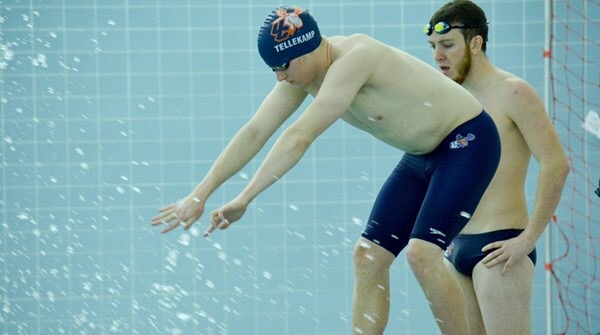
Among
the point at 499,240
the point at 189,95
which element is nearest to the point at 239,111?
the point at 189,95

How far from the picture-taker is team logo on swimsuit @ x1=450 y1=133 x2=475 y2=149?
374cm

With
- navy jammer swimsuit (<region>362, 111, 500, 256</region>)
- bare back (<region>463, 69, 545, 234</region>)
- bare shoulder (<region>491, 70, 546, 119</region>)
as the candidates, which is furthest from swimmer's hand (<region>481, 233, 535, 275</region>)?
bare shoulder (<region>491, 70, 546, 119</region>)

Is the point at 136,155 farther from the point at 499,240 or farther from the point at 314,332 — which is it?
the point at 499,240

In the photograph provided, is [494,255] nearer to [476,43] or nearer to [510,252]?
[510,252]

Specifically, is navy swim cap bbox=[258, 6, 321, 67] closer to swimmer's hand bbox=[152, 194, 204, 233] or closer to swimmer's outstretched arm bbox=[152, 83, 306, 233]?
swimmer's outstretched arm bbox=[152, 83, 306, 233]

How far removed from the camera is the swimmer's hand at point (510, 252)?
401 cm

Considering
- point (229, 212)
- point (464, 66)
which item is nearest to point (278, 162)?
point (229, 212)

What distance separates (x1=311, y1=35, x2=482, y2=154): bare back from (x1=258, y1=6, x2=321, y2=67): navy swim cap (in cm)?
13

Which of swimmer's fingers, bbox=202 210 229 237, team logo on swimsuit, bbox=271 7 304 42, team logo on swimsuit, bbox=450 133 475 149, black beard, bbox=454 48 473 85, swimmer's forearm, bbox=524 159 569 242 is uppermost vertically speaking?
team logo on swimsuit, bbox=271 7 304 42

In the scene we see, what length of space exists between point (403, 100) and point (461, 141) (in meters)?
0.27

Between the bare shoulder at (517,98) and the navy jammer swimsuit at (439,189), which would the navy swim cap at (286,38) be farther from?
the bare shoulder at (517,98)

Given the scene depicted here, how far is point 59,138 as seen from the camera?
6438mm

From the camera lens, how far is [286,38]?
142 inches

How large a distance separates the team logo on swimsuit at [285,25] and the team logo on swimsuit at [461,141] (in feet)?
2.38
